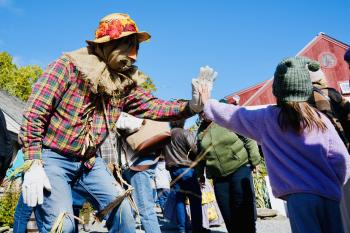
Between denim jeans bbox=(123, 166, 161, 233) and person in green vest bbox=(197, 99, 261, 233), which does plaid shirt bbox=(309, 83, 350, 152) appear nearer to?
person in green vest bbox=(197, 99, 261, 233)

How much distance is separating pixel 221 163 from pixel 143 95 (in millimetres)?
1803

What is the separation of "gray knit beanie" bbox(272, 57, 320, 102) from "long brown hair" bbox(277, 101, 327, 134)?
65 millimetres

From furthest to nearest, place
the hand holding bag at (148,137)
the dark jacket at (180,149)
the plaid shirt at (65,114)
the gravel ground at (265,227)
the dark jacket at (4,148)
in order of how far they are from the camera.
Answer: the gravel ground at (265,227)
the dark jacket at (180,149)
the hand holding bag at (148,137)
the dark jacket at (4,148)
the plaid shirt at (65,114)

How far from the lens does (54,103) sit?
2.62m

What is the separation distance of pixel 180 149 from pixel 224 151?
3.53ft

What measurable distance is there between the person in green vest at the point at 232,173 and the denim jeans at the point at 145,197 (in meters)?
0.78

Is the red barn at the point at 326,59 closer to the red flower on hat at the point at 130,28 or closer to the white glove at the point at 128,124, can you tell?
the white glove at the point at 128,124

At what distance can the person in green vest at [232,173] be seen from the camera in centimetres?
448

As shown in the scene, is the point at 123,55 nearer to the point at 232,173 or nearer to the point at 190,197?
the point at 232,173

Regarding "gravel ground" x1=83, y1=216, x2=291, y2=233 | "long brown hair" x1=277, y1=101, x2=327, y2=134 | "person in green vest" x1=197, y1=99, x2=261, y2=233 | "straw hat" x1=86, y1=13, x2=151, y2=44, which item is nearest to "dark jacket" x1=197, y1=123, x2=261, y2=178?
"person in green vest" x1=197, y1=99, x2=261, y2=233

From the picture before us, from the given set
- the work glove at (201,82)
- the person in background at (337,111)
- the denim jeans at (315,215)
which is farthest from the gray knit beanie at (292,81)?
the denim jeans at (315,215)

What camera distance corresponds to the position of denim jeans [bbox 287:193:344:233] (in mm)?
2461

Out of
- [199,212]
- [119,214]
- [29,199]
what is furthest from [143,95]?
[199,212]

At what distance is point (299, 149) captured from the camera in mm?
2598
